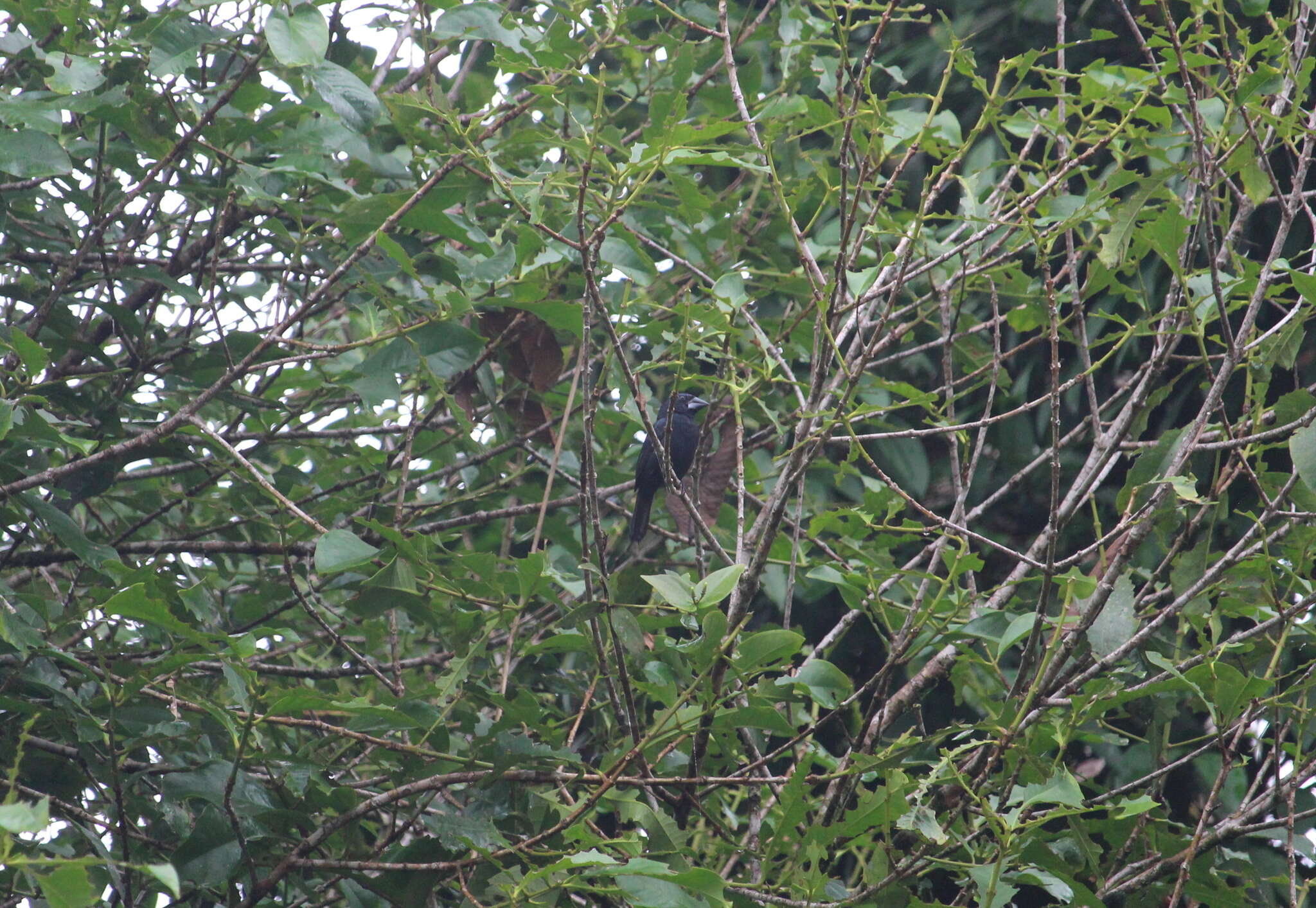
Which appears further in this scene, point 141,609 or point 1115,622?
point 1115,622

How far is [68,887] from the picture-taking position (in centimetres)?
123

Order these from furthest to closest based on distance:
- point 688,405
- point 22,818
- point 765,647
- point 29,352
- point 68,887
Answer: point 688,405 < point 29,352 < point 765,647 < point 68,887 < point 22,818

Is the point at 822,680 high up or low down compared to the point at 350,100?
down

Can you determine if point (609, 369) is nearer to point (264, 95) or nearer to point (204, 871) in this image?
point (264, 95)

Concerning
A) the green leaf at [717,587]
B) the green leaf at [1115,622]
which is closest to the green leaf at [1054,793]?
the green leaf at [1115,622]

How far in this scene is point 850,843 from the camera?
76.7 inches

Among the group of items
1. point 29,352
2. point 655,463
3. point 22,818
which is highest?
point 29,352

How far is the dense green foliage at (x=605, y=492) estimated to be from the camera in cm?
195

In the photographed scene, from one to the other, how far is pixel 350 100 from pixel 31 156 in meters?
0.57

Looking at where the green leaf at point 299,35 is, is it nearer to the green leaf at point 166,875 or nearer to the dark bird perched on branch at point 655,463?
the dark bird perched on branch at point 655,463

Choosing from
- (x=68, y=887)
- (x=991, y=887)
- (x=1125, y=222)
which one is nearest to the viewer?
(x=68, y=887)

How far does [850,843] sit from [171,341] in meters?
2.06

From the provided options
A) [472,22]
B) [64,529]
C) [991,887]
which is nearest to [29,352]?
[64,529]

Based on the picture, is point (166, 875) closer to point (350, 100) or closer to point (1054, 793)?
point (1054, 793)
